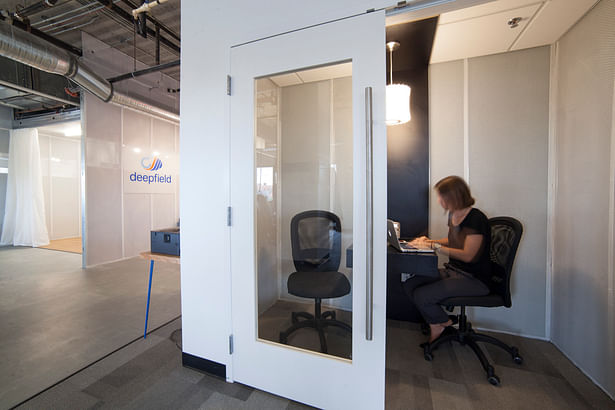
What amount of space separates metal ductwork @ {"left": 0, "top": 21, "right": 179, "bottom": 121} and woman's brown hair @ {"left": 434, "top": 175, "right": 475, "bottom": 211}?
4.96 m

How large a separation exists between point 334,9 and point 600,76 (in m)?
1.96

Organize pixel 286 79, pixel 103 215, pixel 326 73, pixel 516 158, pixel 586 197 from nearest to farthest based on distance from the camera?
pixel 326 73 → pixel 286 79 → pixel 586 197 → pixel 516 158 → pixel 103 215

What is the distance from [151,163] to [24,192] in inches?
144

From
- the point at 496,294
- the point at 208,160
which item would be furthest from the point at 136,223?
the point at 496,294

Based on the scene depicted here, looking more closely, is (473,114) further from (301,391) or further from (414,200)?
(301,391)

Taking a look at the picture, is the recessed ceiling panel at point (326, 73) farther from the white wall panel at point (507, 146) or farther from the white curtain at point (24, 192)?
the white curtain at point (24, 192)

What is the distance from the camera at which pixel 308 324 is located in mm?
1848

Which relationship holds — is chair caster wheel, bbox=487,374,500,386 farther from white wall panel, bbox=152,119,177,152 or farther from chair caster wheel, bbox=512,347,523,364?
white wall panel, bbox=152,119,177,152

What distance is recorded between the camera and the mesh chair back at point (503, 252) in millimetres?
1972

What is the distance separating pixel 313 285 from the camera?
1985 millimetres

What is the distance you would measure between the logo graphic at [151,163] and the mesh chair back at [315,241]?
219 inches

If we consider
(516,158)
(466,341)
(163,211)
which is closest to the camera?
(466,341)

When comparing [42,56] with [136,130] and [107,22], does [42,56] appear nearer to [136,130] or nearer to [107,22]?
[107,22]

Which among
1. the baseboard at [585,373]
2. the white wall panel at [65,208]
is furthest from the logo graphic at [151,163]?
the baseboard at [585,373]
